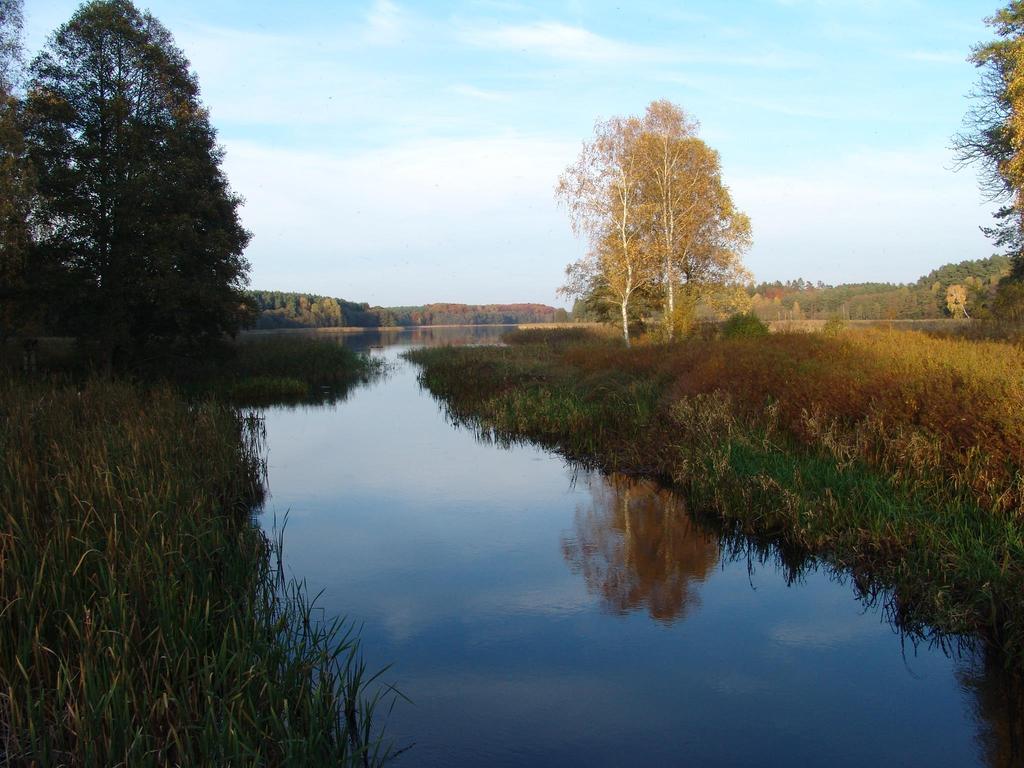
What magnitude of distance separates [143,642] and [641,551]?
5.35m

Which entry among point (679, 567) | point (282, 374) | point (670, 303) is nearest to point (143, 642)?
point (679, 567)

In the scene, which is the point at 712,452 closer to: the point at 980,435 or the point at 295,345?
the point at 980,435

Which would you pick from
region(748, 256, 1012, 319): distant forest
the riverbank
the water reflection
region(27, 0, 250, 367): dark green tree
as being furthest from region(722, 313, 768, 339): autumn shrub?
region(748, 256, 1012, 319): distant forest

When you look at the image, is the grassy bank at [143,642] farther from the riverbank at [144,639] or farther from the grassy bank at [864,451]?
the grassy bank at [864,451]

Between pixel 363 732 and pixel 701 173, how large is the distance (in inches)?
1154

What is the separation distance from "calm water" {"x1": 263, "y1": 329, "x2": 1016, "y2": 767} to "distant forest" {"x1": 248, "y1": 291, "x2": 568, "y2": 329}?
2021 inches

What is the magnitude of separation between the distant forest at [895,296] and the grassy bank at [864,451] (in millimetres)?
42042

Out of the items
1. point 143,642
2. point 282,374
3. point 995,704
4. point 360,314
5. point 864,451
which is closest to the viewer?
point 143,642

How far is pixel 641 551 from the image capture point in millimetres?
7781

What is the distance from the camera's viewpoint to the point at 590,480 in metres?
11.3

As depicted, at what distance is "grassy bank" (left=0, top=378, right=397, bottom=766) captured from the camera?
10.00 ft

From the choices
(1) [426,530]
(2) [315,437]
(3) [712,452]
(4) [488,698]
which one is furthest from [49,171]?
(4) [488,698]

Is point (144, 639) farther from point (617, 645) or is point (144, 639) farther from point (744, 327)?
point (744, 327)

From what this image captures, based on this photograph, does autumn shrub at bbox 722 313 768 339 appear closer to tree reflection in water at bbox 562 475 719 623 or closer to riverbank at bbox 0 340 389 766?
tree reflection in water at bbox 562 475 719 623
